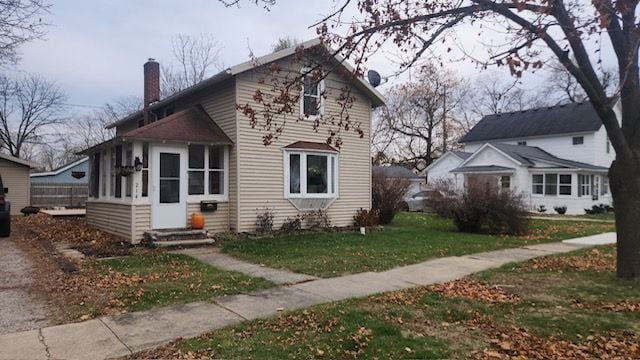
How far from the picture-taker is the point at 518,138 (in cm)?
3350

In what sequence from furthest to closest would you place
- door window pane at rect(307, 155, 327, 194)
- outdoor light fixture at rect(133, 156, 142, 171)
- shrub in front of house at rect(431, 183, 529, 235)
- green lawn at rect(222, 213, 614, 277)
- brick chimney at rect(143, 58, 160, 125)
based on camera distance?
brick chimney at rect(143, 58, 160, 125), shrub in front of house at rect(431, 183, 529, 235), door window pane at rect(307, 155, 327, 194), outdoor light fixture at rect(133, 156, 142, 171), green lawn at rect(222, 213, 614, 277)

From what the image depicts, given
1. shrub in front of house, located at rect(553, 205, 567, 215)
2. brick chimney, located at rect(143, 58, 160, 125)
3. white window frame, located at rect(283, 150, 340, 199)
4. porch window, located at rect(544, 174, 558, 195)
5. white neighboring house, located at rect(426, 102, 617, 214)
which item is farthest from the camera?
porch window, located at rect(544, 174, 558, 195)

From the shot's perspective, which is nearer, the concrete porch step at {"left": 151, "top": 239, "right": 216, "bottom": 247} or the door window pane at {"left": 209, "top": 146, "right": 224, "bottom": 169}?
the concrete porch step at {"left": 151, "top": 239, "right": 216, "bottom": 247}

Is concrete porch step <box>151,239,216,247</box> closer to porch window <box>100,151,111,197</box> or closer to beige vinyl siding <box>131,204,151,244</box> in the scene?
beige vinyl siding <box>131,204,151,244</box>

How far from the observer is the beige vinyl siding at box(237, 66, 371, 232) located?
531 inches

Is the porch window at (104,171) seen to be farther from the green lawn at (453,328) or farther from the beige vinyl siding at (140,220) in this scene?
the green lawn at (453,328)

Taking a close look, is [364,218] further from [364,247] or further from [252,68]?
[252,68]

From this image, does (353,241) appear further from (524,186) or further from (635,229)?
(524,186)

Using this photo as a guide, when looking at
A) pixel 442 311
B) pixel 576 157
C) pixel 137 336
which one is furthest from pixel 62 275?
pixel 576 157

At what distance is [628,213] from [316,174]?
9145mm

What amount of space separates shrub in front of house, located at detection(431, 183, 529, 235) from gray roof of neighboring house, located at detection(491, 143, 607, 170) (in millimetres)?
13634

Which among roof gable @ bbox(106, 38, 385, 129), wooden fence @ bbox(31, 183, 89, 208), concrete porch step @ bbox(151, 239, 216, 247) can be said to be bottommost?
concrete porch step @ bbox(151, 239, 216, 247)

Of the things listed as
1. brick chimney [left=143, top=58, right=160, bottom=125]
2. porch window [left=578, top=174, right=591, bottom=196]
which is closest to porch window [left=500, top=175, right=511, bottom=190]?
porch window [left=578, top=174, right=591, bottom=196]

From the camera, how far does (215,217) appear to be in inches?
526
